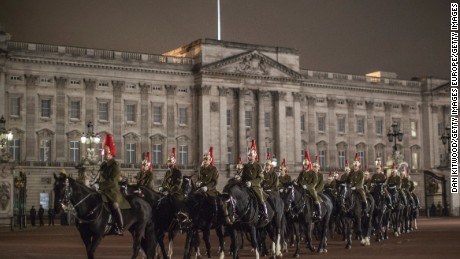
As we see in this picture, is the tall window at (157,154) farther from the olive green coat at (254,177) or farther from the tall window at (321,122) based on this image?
the olive green coat at (254,177)

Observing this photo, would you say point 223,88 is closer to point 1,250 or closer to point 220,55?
point 220,55

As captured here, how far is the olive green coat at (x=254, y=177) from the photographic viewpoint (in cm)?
2188

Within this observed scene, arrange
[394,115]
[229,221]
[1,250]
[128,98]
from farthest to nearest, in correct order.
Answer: [394,115] < [128,98] < [1,250] < [229,221]

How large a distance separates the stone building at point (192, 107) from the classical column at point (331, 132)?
0.12 meters

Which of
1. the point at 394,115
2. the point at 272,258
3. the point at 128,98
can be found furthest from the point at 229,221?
the point at 394,115

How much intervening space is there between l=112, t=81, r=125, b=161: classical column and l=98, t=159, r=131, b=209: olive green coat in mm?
57738

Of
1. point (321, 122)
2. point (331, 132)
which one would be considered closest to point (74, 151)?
point (321, 122)

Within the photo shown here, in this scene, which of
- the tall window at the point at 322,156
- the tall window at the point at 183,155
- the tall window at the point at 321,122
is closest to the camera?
the tall window at the point at 183,155

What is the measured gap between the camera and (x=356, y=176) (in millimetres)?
28453

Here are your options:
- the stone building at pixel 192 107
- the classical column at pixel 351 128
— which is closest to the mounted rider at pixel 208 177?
the stone building at pixel 192 107

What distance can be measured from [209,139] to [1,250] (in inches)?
2052

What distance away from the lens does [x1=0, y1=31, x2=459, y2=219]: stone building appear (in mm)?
71688

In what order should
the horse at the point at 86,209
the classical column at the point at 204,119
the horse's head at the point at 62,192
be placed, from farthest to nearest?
the classical column at the point at 204,119
the horse at the point at 86,209
the horse's head at the point at 62,192

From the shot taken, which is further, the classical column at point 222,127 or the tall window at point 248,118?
the tall window at point 248,118
